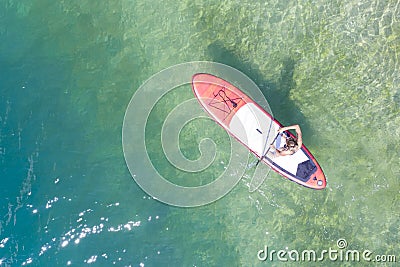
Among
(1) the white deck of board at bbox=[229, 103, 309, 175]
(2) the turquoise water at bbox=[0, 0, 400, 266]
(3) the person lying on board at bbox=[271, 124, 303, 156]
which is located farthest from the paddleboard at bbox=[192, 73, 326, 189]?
(2) the turquoise water at bbox=[0, 0, 400, 266]

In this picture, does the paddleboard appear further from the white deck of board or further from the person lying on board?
the person lying on board

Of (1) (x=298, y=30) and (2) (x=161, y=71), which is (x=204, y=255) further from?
(1) (x=298, y=30)

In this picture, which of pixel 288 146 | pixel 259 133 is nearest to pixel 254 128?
pixel 259 133

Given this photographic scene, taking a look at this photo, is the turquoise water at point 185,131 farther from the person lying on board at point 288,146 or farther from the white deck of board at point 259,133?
the person lying on board at point 288,146

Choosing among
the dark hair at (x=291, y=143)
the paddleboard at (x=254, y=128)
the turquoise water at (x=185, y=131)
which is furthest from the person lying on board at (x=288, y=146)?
the turquoise water at (x=185, y=131)

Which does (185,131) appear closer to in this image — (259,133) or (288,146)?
(259,133)

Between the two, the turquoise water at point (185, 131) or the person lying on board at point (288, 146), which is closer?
the person lying on board at point (288, 146)
